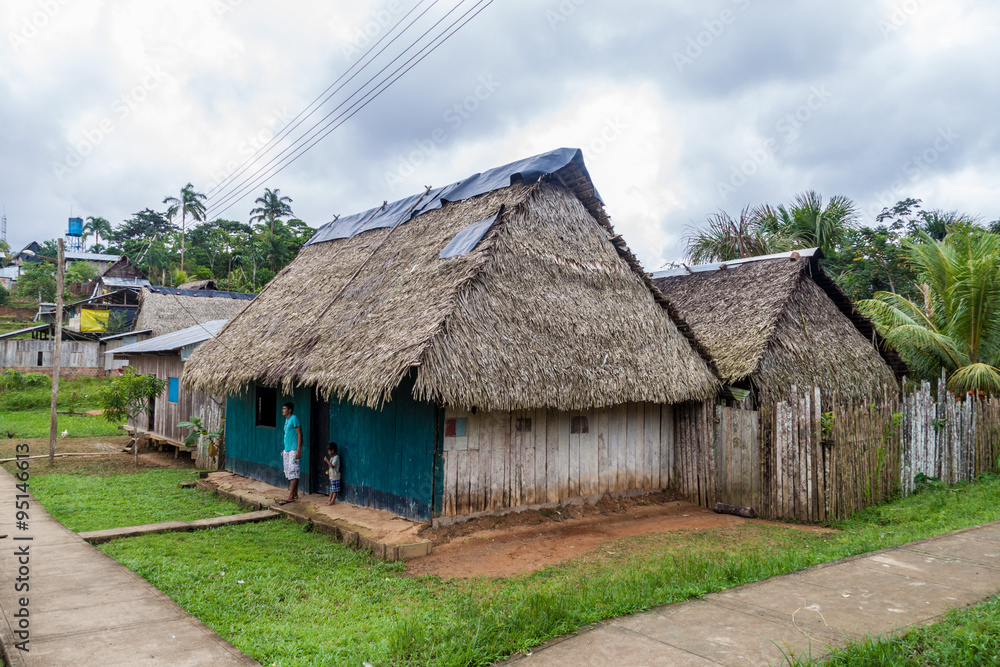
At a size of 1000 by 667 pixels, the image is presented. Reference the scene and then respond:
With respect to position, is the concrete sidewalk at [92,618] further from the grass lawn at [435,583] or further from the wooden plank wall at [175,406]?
the wooden plank wall at [175,406]

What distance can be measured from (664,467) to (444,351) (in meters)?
4.88

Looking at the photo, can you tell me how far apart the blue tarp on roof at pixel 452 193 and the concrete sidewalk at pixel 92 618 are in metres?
7.34

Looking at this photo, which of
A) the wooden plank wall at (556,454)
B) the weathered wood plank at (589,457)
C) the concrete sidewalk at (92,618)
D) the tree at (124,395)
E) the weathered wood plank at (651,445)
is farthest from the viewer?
the tree at (124,395)

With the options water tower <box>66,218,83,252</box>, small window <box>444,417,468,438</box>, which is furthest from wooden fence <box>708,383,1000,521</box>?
water tower <box>66,218,83,252</box>

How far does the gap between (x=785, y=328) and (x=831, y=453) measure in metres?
3.01

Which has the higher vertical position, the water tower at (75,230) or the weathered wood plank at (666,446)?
the water tower at (75,230)

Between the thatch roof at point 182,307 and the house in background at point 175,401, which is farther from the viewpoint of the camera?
the thatch roof at point 182,307

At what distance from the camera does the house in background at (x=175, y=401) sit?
13602 millimetres

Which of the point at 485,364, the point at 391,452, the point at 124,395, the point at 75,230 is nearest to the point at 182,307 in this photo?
the point at 124,395

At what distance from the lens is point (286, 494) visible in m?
10.2

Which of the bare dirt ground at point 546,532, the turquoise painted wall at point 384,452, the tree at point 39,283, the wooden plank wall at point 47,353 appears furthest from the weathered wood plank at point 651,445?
the tree at point 39,283

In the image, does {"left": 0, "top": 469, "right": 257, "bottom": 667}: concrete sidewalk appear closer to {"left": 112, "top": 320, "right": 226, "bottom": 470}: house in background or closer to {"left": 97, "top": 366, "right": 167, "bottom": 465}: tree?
{"left": 112, "top": 320, "right": 226, "bottom": 470}: house in background

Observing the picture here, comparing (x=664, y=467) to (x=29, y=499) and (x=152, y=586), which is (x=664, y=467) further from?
(x=29, y=499)

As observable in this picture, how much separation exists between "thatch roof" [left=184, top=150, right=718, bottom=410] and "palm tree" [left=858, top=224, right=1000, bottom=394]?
5772 millimetres
